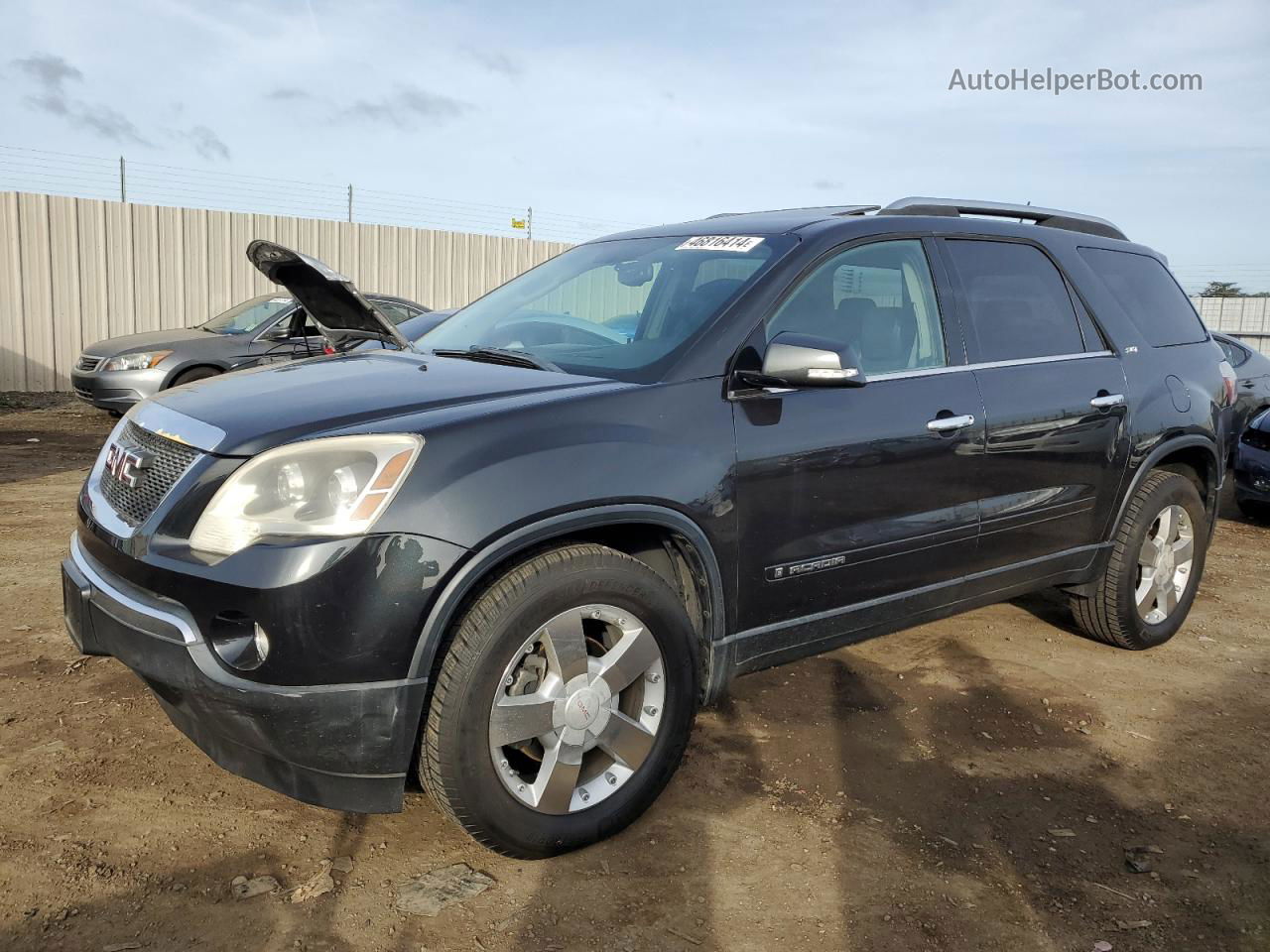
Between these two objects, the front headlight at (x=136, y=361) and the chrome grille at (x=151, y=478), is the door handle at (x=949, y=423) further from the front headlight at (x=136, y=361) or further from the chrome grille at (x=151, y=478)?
the front headlight at (x=136, y=361)

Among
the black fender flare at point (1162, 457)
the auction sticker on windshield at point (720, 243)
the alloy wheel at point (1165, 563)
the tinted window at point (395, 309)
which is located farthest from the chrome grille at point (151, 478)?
the tinted window at point (395, 309)

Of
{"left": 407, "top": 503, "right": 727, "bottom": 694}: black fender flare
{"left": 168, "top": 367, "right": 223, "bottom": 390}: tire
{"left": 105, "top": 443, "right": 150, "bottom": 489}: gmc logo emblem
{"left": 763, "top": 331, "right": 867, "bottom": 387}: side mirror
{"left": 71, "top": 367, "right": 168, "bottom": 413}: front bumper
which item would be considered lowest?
{"left": 71, "top": 367, "right": 168, "bottom": 413}: front bumper

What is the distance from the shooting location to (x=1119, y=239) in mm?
4762

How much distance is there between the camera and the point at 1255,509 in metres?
8.09

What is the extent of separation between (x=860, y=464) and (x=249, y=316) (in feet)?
30.5

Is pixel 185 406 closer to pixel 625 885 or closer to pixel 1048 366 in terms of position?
pixel 625 885

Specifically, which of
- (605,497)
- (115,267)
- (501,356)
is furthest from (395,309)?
(605,497)

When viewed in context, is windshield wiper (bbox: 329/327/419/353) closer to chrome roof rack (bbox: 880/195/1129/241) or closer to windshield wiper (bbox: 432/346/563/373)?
windshield wiper (bbox: 432/346/563/373)

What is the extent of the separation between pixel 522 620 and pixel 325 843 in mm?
916

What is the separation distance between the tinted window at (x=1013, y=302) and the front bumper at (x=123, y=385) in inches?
329

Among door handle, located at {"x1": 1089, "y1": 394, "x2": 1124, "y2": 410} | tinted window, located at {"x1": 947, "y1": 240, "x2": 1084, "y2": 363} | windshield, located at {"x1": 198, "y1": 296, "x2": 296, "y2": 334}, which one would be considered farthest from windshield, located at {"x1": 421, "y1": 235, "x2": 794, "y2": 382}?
windshield, located at {"x1": 198, "y1": 296, "x2": 296, "y2": 334}

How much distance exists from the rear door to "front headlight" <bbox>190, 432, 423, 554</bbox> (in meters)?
2.25

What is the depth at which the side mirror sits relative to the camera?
2969 millimetres

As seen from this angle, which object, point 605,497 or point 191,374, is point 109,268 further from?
point 605,497
